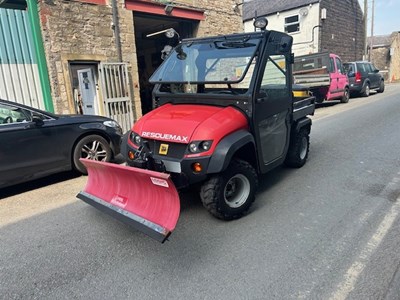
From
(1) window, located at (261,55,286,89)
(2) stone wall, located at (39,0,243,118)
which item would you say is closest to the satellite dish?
(2) stone wall, located at (39,0,243,118)

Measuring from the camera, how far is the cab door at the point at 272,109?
396 centimetres

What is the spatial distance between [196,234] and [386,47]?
37609 mm

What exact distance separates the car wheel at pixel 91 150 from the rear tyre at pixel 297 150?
332 centimetres

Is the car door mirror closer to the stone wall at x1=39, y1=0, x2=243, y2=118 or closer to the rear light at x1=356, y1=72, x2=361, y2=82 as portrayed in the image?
the stone wall at x1=39, y1=0, x2=243, y2=118

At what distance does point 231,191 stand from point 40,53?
285 inches

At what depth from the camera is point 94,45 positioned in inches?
370

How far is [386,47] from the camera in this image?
33.3 m

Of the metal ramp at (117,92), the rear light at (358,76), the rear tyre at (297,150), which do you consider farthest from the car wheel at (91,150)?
the rear light at (358,76)

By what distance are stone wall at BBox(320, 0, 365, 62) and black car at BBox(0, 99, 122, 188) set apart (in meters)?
20.9

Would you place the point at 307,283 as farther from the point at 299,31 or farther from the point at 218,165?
the point at 299,31

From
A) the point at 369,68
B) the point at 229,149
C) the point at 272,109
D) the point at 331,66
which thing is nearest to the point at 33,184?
the point at 229,149

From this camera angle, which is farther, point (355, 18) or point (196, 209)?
point (355, 18)

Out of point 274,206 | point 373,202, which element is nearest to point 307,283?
point 274,206

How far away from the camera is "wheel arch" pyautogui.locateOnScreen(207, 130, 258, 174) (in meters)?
3.27
